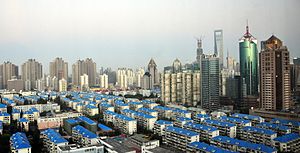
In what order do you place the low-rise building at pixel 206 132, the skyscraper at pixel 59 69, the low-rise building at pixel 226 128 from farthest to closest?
the skyscraper at pixel 59 69, the low-rise building at pixel 226 128, the low-rise building at pixel 206 132

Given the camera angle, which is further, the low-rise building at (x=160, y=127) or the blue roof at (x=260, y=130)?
the low-rise building at (x=160, y=127)

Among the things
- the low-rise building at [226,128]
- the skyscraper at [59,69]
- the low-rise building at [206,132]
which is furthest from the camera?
the skyscraper at [59,69]

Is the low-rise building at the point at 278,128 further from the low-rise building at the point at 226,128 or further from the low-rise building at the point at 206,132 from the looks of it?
the low-rise building at the point at 206,132

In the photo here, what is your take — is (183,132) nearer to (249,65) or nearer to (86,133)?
(86,133)

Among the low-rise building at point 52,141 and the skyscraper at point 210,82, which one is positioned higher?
the skyscraper at point 210,82

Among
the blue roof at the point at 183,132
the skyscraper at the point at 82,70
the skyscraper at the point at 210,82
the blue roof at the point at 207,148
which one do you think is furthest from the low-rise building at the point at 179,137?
the skyscraper at the point at 82,70

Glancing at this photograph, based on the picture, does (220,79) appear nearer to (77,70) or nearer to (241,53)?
(241,53)

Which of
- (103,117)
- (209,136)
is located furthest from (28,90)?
(209,136)

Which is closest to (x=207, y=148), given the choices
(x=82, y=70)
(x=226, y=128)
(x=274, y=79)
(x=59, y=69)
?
(x=226, y=128)
